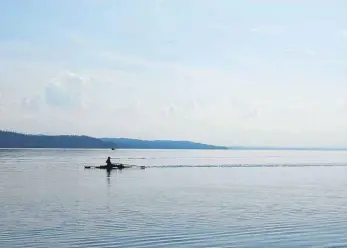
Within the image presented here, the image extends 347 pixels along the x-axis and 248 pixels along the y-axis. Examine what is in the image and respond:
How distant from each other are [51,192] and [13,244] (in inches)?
1080

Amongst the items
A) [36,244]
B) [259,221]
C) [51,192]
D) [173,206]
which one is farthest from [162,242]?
[51,192]

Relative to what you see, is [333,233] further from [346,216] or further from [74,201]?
[74,201]

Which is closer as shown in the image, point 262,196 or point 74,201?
point 74,201

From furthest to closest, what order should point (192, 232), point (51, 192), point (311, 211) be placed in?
point (51, 192) → point (311, 211) → point (192, 232)

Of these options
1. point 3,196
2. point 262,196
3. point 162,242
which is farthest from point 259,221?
point 3,196

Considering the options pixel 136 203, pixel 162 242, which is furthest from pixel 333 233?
pixel 136 203

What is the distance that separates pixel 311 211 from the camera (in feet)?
125

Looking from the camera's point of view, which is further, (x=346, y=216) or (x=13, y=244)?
(x=346, y=216)

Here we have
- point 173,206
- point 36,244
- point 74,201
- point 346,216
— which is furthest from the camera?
point 74,201

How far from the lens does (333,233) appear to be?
29375 millimetres

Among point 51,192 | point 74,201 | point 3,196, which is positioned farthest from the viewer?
point 51,192

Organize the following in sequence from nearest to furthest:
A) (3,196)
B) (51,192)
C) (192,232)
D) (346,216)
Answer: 1. (192,232)
2. (346,216)
3. (3,196)
4. (51,192)

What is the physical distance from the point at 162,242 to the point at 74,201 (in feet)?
63.9

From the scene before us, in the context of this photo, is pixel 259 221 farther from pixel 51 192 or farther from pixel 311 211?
pixel 51 192
